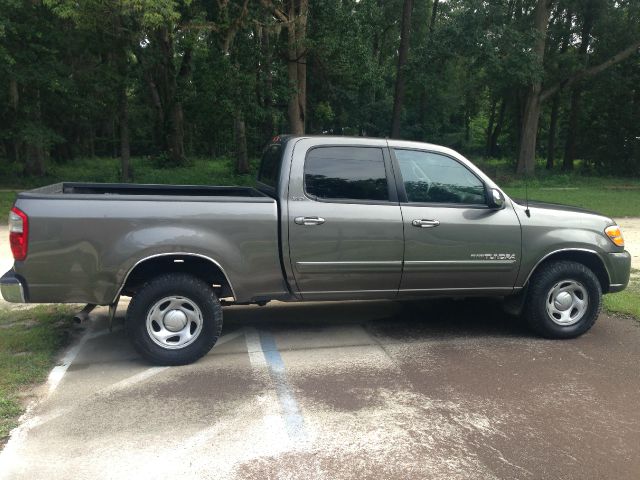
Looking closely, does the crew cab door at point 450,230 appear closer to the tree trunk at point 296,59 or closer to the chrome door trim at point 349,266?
the chrome door trim at point 349,266

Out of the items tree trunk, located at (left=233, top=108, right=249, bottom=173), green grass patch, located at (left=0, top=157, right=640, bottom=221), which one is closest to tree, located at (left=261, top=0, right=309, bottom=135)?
tree trunk, located at (left=233, top=108, right=249, bottom=173)

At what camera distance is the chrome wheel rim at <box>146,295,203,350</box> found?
4.80 m

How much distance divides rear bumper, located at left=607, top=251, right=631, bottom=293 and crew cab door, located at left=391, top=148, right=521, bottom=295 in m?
1.04

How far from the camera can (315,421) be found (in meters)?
3.90

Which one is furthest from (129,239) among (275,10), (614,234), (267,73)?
(267,73)

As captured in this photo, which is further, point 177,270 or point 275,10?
point 275,10

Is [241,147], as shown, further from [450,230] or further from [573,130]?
[573,130]

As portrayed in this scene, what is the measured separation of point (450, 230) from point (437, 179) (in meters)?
0.51

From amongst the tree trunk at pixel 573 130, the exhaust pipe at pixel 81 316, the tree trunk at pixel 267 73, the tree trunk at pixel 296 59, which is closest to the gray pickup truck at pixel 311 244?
the exhaust pipe at pixel 81 316

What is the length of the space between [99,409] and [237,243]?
1653 mm

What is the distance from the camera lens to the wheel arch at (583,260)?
5.58m

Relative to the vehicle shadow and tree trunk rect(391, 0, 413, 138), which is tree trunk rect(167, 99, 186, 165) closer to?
tree trunk rect(391, 0, 413, 138)

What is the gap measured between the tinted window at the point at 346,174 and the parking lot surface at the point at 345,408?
57.5 inches

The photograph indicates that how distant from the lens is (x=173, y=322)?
4.82 m
